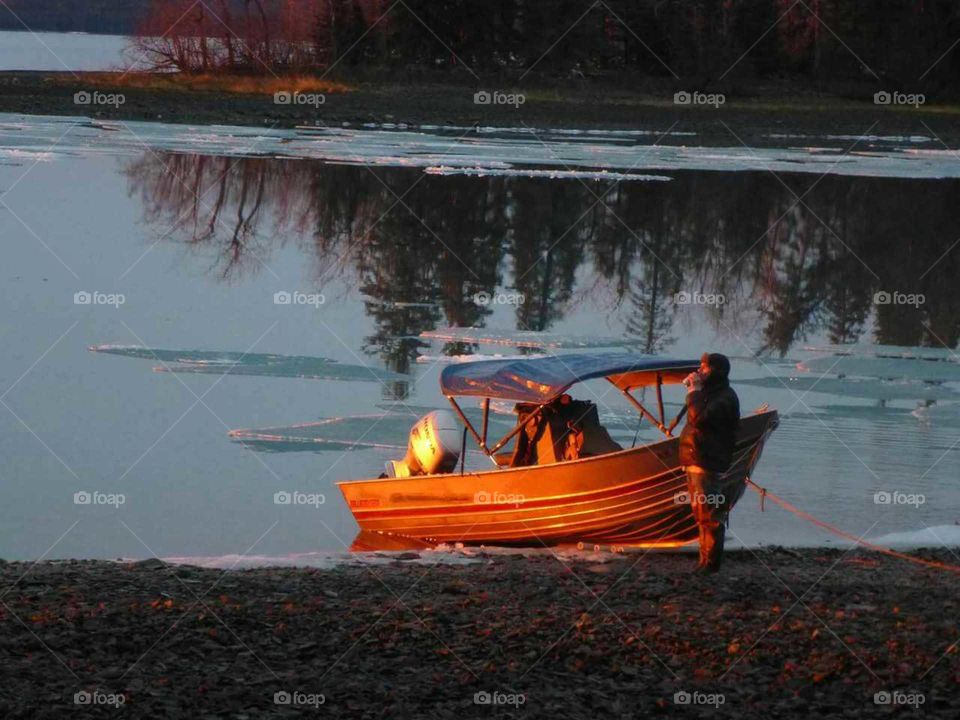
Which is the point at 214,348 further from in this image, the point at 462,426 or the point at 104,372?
the point at 462,426

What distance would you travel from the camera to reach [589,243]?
1089 inches

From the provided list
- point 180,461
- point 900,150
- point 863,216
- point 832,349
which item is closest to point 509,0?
point 900,150

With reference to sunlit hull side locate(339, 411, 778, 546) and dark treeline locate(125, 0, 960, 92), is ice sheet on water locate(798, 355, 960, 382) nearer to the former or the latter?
sunlit hull side locate(339, 411, 778, 546)

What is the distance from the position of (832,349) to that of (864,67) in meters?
50.9

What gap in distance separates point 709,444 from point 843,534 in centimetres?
219

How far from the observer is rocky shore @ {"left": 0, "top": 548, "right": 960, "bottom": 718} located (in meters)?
7.55

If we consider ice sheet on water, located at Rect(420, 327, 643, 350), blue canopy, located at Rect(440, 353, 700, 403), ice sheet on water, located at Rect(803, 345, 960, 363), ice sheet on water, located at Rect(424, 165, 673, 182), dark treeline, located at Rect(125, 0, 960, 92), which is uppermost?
dark treeline, located at Rect(125, 0, 960, 92)

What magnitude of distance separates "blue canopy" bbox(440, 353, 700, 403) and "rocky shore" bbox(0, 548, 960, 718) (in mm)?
1784

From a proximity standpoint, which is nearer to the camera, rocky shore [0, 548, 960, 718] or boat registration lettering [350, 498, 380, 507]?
rocky shore [0, 548, 960, 718]

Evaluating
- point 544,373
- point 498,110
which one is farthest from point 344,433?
point 498,110

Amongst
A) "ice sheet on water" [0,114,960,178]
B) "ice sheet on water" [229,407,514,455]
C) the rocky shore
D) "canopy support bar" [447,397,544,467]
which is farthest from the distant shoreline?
the rocky shore

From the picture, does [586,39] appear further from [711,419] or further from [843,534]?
[711,419]

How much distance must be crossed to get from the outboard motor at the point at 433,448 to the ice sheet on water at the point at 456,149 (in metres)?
25.2

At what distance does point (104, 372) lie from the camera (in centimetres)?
1692
